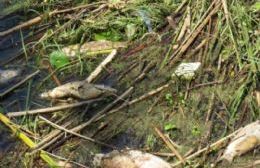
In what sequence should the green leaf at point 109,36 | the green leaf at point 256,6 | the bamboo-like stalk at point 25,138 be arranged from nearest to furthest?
the bamboo-like stalk at point 25,138, the green leaf at point 256,6, the green leaf at point 109,36

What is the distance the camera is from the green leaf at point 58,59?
414 centimetres

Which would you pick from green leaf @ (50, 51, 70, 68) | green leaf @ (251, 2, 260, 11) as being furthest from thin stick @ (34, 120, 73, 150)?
green leaf @ (251, 2, 260, 11)

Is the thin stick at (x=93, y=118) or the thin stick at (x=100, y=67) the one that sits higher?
the thin stick at (x=100, y=67)

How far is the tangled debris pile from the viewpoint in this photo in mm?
3389

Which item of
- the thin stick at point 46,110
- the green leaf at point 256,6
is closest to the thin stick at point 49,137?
the thin stick at point 46,110

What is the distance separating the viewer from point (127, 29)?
4.33 metres

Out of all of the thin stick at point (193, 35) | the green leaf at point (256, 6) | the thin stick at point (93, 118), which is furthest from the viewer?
the green leaf at point (256, 6)

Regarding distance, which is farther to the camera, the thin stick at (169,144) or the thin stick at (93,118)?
the thin stick at (93,118)

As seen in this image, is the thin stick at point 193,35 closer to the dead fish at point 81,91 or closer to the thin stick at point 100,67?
the thin stick at point 100,67

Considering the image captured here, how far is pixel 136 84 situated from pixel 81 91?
41cm

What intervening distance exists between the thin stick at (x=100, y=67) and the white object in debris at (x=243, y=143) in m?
1.15

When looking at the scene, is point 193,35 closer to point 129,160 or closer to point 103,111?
point 103,111

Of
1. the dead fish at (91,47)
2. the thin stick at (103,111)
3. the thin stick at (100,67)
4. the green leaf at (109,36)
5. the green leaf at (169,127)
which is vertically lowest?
the green leaf at (169,127)

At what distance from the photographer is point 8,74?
4102 mm
